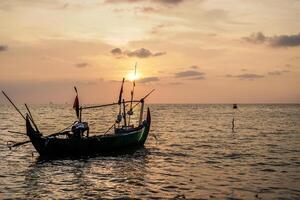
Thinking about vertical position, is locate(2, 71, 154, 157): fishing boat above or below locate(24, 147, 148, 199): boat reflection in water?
above

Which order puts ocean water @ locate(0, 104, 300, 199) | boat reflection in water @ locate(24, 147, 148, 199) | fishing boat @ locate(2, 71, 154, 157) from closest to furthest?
ocean water @ locate(0, 104, 300, 199)
boat reflection in water @ locate(24, 147, 148, 199)
fishing boat @ locate(2, 71, 154, 157)

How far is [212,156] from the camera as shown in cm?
3644

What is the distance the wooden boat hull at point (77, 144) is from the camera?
32.4 m

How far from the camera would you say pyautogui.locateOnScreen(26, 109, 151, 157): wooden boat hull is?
1276 inches

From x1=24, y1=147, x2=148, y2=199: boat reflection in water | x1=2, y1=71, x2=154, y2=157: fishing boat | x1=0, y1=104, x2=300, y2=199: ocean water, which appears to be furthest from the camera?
x1=2, y1=71, x2=154, y2=157: fishing boat

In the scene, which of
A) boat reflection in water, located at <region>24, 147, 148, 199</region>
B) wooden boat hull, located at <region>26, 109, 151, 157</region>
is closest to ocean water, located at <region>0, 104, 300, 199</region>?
boat reflection in water, located at <region>24, 147, 148, 199</region>

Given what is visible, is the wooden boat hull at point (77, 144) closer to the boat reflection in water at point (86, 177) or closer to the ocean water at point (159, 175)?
the boat reflection in water at point (86, 177)

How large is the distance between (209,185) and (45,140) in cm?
1559

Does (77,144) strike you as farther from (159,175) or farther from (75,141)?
(159,175)

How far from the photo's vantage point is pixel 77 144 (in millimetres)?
33781

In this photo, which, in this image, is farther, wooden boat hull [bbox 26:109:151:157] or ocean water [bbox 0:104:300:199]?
wooden boat hull [bbox 26:109:151:157]

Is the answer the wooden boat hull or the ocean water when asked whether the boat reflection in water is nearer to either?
the ocean water

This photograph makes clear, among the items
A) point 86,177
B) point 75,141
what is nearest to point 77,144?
point 75,141

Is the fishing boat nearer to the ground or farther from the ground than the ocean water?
farther from the ground
